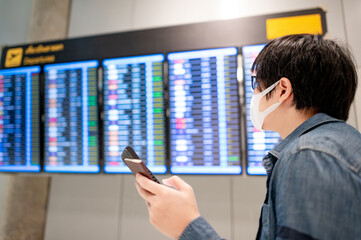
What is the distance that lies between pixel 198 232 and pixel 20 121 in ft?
6.01

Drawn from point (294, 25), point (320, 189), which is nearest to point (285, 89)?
point (320, 189)

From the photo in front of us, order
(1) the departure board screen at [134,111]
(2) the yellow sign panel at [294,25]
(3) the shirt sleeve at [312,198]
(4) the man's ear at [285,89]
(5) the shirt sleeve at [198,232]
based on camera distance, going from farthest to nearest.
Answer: (1) the departure board screen at [134,111], (2) the yellow sign panel at [294,25], (4) the man's ear at [285,89], (5) the shirt sleeve at [198,232], (3) the shirt sleeve at [312,198]

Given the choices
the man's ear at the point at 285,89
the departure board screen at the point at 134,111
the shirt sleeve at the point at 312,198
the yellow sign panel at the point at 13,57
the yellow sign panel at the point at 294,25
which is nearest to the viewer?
the shirt sleeve at the point at 312,198

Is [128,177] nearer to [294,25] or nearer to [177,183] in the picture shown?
[177,183]

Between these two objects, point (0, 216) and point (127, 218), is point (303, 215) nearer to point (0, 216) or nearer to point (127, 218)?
point (127, 218)

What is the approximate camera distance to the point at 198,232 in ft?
2.39

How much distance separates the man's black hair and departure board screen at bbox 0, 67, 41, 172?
1.80 m

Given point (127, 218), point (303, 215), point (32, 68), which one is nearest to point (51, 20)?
point (32, 68)

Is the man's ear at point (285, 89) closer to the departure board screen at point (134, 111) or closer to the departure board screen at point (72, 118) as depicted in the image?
the departure board screen at point (134, 111)

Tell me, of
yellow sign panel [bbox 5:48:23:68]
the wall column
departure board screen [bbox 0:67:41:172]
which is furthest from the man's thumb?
yellow sign panel [bbox 5:48:23:68]

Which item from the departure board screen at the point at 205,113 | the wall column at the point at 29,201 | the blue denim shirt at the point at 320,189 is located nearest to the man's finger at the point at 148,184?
the blue denim shirt at the point at 320,189

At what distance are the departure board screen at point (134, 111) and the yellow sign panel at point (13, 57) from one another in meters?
0.72

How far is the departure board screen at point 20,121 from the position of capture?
2.04m

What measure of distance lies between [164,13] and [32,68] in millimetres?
1090
